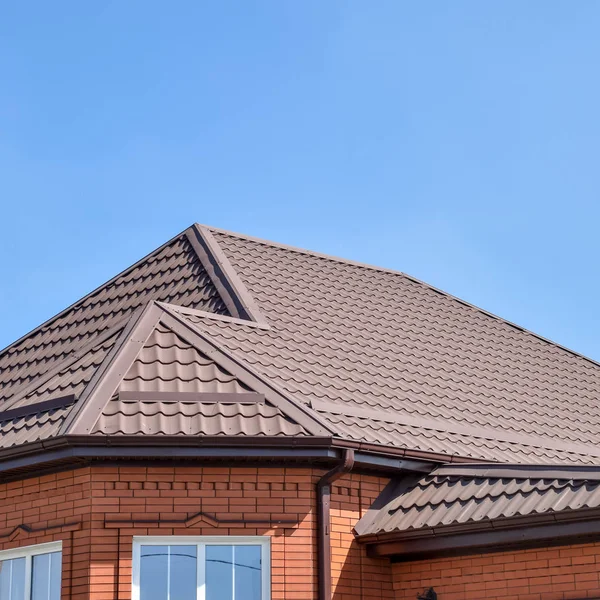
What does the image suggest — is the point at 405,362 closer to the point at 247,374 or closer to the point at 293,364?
the point at 293,364

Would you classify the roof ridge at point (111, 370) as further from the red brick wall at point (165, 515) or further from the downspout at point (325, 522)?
the downspout at point (325, 522)

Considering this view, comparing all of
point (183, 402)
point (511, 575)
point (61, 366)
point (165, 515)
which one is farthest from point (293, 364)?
point (511, 575)

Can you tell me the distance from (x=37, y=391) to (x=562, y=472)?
5.44m

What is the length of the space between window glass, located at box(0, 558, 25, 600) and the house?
0.06 feet

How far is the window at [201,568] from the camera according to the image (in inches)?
415

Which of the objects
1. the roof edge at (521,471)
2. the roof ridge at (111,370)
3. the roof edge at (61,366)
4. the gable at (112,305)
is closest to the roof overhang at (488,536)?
the roof edge at (521,471)

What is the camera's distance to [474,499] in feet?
36.1

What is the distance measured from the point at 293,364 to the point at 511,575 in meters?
3.55

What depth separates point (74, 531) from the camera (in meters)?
10.7

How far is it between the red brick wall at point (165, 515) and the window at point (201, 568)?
10cm

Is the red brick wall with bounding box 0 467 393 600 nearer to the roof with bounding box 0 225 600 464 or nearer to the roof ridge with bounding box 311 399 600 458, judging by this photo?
the roof with bounding box 0 225 600 464

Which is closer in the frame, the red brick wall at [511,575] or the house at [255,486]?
the red brick wall at [511,575]

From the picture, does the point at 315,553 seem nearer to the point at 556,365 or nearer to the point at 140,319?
the point at 140,319

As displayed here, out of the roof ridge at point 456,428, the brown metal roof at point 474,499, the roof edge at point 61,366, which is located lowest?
the brown metal roof at point 474,499
